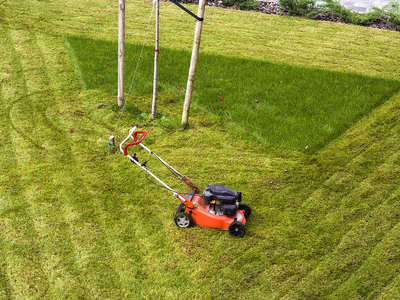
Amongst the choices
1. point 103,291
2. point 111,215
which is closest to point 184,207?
point 111,215

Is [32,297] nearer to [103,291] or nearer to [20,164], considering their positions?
[103,291]

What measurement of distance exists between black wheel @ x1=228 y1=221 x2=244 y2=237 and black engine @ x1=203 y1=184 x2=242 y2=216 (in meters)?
0.19

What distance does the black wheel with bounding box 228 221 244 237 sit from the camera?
6137 millimetres

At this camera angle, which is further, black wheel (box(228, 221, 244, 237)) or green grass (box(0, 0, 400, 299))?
black wheel (box(228, 221, 244, 237))

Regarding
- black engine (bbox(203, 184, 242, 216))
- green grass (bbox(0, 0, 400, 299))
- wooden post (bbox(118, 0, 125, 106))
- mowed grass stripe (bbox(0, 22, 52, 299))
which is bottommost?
Answer: mowed grass stripe (bbox(0, 22, 52, 299))

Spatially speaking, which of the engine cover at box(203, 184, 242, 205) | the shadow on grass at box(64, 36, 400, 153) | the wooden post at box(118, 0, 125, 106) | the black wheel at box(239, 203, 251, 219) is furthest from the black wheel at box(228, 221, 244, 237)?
the wooden post at box(118, 0, 125, 106)

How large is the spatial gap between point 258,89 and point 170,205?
5676 millimetres

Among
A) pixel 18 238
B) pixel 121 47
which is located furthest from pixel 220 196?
pixel 121 47

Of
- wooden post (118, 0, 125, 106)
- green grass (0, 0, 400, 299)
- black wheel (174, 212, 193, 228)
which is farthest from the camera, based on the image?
wooden post (118, 0, 125, 106)

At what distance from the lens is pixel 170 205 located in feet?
23.1

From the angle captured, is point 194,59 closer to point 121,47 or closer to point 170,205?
point 121,47

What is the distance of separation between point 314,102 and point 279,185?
4047 millimetres

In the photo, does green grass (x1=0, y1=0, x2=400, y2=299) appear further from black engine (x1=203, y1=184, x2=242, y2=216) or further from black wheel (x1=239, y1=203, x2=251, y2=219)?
black engine (x1=203, y1=184, x2=242, y2=216)

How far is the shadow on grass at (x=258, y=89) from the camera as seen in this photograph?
9.43 meters
